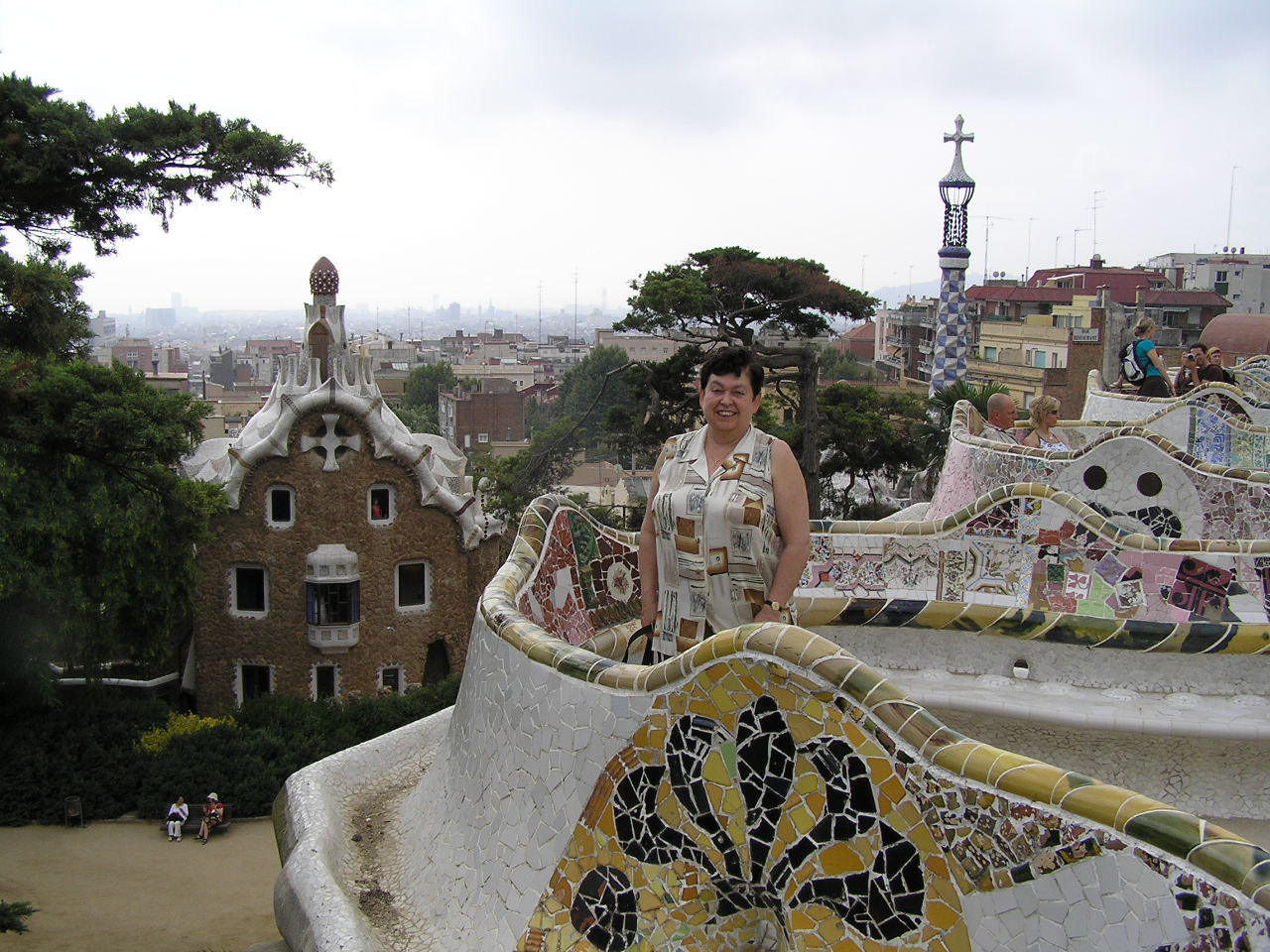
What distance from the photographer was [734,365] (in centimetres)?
472

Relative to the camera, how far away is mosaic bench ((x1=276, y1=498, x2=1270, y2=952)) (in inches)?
126

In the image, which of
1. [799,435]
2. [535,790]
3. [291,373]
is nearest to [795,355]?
[799,435]

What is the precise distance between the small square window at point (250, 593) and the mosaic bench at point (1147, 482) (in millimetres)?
12843

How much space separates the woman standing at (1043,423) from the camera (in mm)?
9844

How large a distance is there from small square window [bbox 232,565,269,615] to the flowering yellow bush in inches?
70.1

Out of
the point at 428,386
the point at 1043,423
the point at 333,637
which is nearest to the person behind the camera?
the point at 1043,423

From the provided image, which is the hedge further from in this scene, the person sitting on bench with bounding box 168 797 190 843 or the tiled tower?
the tiled tower

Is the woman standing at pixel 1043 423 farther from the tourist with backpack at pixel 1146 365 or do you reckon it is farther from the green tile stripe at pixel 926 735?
the green tile stripe at pixel 926 735

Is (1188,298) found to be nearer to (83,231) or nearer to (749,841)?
(83,231)

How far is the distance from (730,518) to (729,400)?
44 centimetres

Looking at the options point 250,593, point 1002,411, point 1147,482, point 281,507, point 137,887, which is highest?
point 1002,411

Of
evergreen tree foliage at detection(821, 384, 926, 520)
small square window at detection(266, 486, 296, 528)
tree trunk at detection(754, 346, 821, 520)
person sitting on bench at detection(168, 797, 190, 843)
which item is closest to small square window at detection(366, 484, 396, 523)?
small square window at detection(266, 486, 296, 528)

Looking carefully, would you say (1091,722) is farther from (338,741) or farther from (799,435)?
(799,435)

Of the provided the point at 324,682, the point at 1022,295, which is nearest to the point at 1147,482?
the point at 324,682
